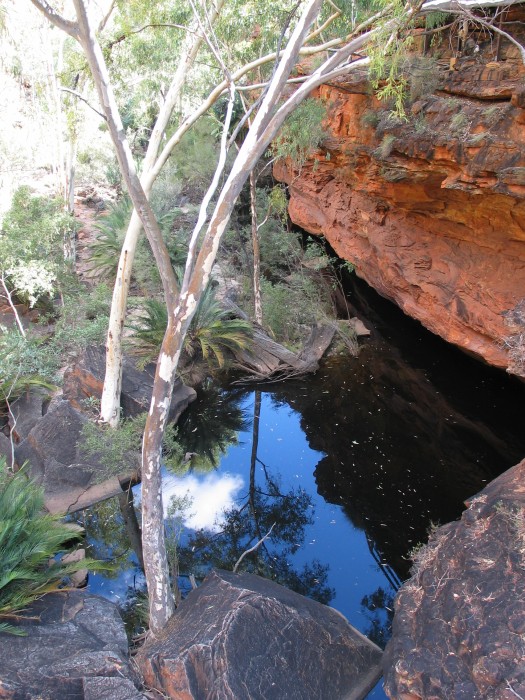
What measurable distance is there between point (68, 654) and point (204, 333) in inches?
252

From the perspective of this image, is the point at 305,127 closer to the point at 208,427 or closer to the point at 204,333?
the point at 204,333

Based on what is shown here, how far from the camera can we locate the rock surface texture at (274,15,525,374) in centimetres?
663

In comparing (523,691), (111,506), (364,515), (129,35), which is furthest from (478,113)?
(111,506)

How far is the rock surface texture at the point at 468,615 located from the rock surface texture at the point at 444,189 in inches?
74.2

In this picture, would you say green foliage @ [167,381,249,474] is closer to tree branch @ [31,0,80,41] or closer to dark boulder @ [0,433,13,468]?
dark boulder @ [0,433,13,468]

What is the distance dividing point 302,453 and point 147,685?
15.2 feet

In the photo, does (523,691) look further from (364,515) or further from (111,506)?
(111,506)

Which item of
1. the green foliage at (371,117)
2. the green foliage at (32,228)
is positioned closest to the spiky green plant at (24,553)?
the green foliage at (32,228)

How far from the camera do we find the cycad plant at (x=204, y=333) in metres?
10.2

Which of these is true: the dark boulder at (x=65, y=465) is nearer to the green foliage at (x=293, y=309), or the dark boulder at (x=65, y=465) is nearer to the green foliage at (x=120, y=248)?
the green foliage at (x=293, y=309)

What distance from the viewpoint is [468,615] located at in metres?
4.00

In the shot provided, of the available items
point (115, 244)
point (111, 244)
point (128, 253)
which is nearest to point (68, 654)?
point (128, 253)

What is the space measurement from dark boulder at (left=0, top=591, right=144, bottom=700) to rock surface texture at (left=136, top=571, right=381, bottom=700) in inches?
11.3

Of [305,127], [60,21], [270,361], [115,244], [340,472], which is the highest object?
[60,21]
